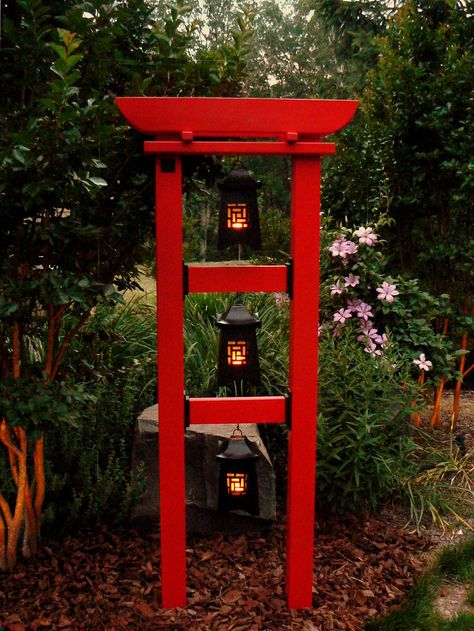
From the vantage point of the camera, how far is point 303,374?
269 centimetres

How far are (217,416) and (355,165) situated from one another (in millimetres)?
2864

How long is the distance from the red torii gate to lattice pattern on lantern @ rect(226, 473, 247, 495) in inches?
7.4

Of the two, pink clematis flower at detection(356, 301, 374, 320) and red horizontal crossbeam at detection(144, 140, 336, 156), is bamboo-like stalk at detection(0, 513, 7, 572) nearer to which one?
red horizontal crossbeam at detection(144, 140, 336, 156)

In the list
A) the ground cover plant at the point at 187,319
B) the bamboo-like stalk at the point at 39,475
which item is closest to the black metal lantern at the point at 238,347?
the ground cover plant at the point at 187,319

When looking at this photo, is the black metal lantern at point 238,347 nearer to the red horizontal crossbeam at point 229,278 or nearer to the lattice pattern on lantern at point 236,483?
the red horizontal crossbeam at point 229,278

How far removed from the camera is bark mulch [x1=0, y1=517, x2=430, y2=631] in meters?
2.72

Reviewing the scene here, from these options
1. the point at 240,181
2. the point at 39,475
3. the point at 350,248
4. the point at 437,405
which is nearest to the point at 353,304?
the point at 350,248

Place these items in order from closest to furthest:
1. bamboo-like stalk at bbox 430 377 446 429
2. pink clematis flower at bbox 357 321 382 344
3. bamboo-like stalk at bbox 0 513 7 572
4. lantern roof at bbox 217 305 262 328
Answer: lantern roof at bbox 217 305 262 328 < bamboo-like stalk at bbox 0 513 7 572 < pink clematis flower at bbox 357 321 382 344 < bamboo-like stalk at bbox 430 377 446 429

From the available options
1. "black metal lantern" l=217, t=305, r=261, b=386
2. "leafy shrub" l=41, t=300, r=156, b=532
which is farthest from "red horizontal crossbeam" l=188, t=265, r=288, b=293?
"leafy shrub" l=41, t=300, r=156, b=532

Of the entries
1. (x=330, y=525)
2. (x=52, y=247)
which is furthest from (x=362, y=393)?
(x=52, y=247)

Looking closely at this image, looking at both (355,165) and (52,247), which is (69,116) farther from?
(355,165)

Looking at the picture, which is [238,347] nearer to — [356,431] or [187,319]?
[356,431]

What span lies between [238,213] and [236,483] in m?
1.09

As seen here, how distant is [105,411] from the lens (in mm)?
3609
